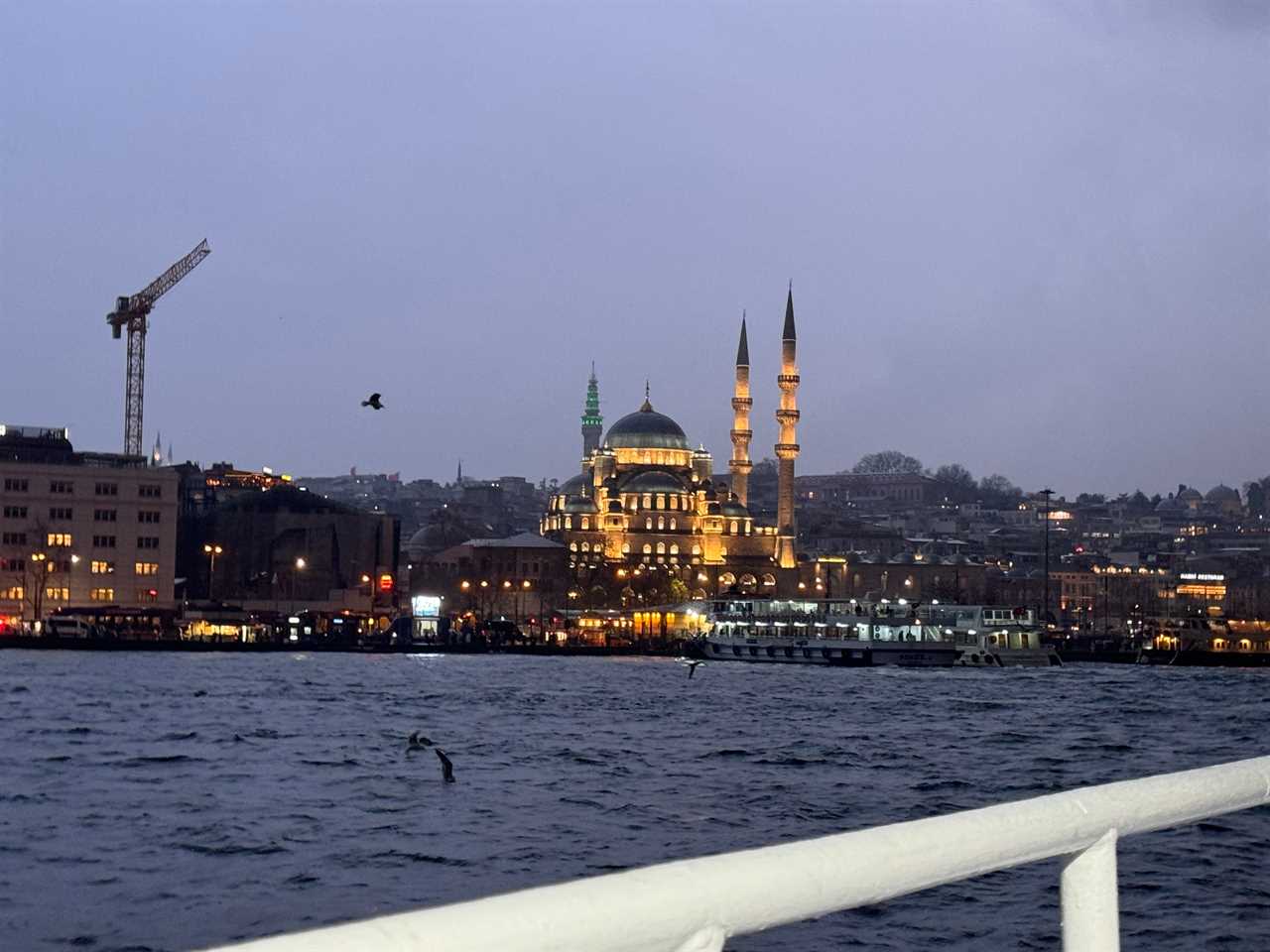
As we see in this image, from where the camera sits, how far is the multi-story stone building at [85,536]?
75.7m

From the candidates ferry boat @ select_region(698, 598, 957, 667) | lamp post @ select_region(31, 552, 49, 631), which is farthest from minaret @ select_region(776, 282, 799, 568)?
lamp post @ select_region(31, 552, 49, 631)

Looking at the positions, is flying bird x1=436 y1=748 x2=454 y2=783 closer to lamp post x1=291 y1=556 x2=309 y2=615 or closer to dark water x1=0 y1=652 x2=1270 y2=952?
dark water x1=0 y1=652 x2=1270 y2=952

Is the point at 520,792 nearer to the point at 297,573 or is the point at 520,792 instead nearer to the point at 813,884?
the point at 813,884

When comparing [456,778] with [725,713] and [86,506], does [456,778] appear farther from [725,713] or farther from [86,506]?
[86,506]

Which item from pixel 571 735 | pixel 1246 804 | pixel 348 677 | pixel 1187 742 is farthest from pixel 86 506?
pixel 1246 804

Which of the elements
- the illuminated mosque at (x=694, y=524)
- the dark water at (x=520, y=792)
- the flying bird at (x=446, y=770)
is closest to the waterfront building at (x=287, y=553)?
the illuminated mosque at (x=694, y=524)

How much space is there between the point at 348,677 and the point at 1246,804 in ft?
180

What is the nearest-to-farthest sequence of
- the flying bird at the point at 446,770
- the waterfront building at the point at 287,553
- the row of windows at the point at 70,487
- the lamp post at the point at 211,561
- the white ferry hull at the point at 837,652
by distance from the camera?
the flying bird at the point at 446,770
the white ferry hull at the point at 837,652
the row of windows at the point at 70,487
the lamp post at the point at 211,561
the waterfront building at the point at 287,553

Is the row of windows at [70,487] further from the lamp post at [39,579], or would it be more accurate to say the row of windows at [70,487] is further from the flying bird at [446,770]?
the flying bird at [446,770]

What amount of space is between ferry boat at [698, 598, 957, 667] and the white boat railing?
71.0 m

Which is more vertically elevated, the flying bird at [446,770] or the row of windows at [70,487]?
the row of windows at [70,487]

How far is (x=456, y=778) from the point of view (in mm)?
25406

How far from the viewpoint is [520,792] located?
23812 millimetres

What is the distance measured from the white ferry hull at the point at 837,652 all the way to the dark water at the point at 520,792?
65.3 feet
